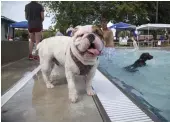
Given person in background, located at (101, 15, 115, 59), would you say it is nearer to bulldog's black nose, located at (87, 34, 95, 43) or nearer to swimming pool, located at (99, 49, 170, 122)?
swimming pool, located at (99, 49, 170, 122)

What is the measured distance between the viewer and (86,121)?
2.41 metres

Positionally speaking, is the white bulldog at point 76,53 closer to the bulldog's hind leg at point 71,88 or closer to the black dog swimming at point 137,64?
the bulldog's hind leg at point 71,88

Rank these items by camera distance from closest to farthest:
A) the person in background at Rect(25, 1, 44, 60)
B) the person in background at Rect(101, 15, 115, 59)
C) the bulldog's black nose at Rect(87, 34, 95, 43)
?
the bulldog's black nose at Rect(87, 34, 95, 43) → the person in background at Rect(25, 1, 44, 60) → the person in background at Rect(101, 15, 115, 59)

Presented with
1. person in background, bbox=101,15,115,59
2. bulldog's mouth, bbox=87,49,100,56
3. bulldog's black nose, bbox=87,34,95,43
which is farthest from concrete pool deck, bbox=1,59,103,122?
person in background, bbox=101,15,115,59

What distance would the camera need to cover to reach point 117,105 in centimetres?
295

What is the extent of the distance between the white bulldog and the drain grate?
10.2 inches

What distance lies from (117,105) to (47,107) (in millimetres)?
730

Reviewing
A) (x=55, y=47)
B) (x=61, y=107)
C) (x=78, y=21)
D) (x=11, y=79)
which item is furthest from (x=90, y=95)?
(x=78, y=21)

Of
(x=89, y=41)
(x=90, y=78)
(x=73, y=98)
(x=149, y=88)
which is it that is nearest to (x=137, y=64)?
(x=149, y=88)

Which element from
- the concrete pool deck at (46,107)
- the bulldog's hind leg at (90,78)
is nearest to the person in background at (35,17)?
the concrete pool deck at (46,107)

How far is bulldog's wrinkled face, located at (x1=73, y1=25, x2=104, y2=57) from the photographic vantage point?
9.64 ft

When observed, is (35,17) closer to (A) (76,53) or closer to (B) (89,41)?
(A) (76,53)

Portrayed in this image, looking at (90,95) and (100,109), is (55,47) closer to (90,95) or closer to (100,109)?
(90,95)

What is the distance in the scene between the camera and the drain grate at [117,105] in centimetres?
253
